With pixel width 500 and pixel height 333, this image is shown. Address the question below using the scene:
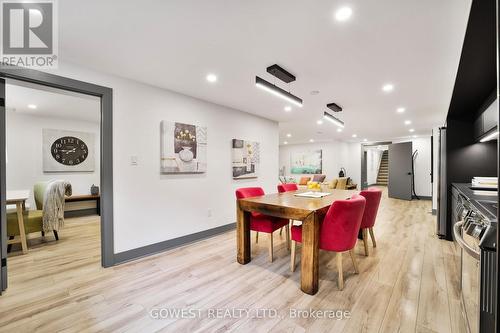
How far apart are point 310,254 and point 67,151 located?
597 cm

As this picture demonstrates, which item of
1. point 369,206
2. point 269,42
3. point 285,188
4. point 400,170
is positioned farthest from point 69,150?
point 400,170

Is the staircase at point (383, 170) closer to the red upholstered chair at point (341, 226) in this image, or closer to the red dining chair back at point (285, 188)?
the red dining chair back at point (285, 188)

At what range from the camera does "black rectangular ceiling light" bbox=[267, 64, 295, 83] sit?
2.42m

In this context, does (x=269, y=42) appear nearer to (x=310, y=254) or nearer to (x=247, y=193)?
(x=247, y=193)

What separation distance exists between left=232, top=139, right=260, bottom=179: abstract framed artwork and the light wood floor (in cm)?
156

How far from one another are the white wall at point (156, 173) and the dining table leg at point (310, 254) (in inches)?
80.0

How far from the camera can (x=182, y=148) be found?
3.30 m

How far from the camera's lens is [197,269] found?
2533 mm

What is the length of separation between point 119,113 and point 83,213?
13.1 feet

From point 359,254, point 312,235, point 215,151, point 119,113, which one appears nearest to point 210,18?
point 119,113

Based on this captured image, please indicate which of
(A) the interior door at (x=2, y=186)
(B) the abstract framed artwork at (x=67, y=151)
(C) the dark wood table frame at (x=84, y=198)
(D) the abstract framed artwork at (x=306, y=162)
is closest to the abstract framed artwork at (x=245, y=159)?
(A) the interior door at (x=2, y=186)

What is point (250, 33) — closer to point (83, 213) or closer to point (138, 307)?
point (138, 307)

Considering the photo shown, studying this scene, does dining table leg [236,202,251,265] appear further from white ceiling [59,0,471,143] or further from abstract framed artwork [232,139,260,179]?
white ceiling [59,0,471,143]

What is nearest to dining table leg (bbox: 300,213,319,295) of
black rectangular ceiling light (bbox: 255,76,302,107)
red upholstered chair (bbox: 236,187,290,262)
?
red upholstered chair (bbox: 236,187,290,262)
